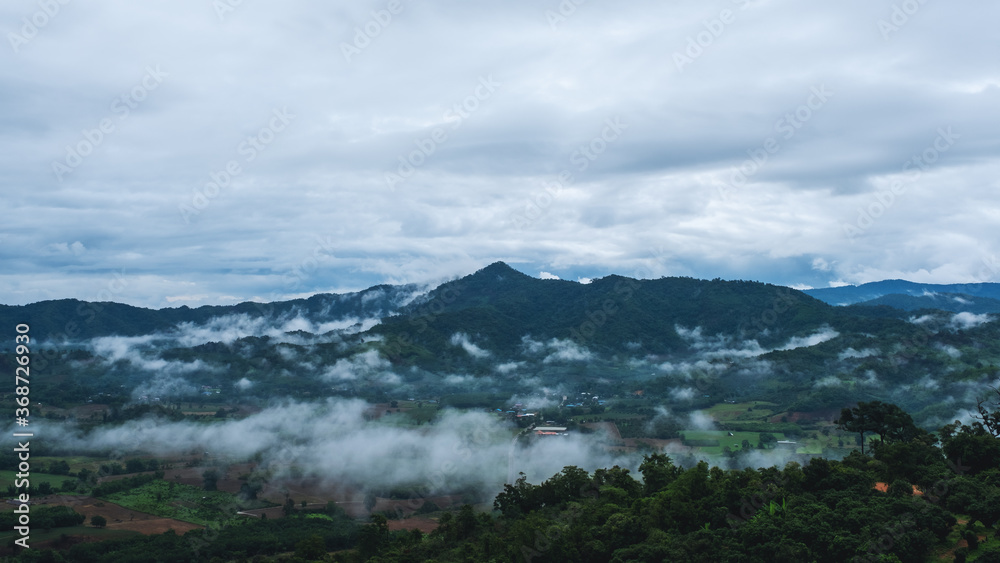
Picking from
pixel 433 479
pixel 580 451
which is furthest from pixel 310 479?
pixel 580 451

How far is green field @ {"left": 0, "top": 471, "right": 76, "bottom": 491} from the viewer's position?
110256 mm

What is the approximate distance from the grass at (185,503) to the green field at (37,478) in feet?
50.5

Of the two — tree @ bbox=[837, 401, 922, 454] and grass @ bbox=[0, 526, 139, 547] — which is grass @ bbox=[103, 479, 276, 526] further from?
tree @ bbox=[837, 401, 922, 454]

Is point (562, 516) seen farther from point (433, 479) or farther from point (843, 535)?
point (433, 479)

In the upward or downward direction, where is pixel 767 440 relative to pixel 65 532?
upward

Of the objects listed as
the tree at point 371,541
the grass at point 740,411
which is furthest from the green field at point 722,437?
the tree at point 371,541

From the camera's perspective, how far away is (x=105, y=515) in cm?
9569

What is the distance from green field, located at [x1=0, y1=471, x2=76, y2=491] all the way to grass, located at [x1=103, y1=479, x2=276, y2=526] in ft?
50.5

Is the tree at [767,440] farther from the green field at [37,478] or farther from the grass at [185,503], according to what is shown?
the green field at [37,478]

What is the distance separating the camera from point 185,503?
105438mm

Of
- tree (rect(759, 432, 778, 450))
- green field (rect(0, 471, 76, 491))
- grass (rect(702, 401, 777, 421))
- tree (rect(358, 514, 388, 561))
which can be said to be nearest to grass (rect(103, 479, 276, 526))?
green field (rect(0, 471, 76, 491))

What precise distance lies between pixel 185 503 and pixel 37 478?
117 feet

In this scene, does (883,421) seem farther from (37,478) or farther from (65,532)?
(37,478)

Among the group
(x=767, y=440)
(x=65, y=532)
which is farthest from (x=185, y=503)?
(x=767, y=440)
